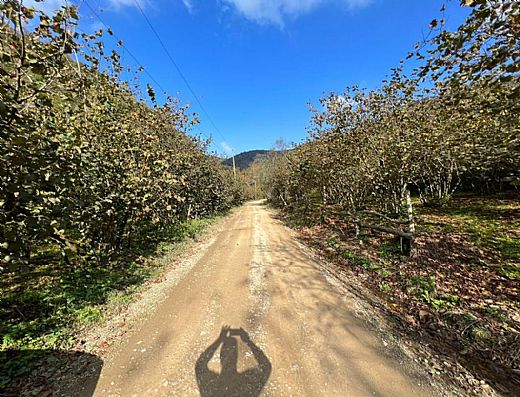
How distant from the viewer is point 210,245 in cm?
1173

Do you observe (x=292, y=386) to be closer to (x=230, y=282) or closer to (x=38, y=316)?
(x=230, y=282)

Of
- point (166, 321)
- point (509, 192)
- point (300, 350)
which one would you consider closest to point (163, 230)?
point (166, 321)

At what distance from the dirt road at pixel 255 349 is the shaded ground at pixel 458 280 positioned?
3.86 feet

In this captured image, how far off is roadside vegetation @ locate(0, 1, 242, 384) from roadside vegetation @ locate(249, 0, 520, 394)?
4.43 m

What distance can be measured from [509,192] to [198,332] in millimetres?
19828

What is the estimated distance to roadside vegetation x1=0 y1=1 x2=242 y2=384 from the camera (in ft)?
7.84

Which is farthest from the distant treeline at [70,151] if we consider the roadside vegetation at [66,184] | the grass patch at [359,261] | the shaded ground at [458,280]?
the grass patch at [359,261]

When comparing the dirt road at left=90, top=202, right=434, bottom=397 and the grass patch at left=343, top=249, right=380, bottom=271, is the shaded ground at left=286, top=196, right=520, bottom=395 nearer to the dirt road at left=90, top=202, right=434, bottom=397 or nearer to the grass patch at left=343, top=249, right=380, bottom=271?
the grass patch at left=343, top=249, right=380, bottom=271

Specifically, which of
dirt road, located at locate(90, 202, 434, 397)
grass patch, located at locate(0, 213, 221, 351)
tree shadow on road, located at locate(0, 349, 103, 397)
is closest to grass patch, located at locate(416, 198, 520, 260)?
dirt road, located at locate(90, 202, 434, 397)

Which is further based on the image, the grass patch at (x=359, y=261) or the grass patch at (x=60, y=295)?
the grass patch at (x=359, y=261)

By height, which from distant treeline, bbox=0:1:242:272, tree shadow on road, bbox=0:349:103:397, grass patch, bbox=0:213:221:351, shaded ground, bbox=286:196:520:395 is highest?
distant treeline, bbox=0:1:242:272

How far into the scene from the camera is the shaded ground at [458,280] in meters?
4.00

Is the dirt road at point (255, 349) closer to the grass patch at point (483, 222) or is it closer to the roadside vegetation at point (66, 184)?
the roadside vegetation at point (66, 184)

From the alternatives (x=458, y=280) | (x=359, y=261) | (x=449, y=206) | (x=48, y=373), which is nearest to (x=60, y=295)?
(x=48, y=373)
